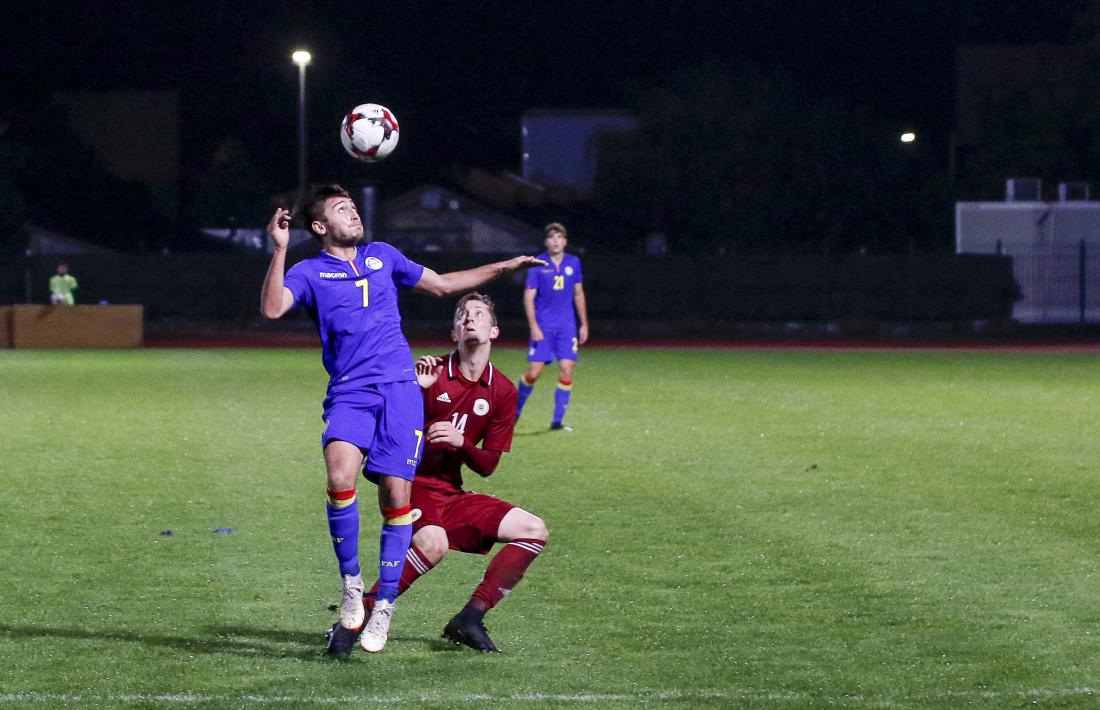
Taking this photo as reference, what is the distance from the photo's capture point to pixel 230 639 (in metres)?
6.44

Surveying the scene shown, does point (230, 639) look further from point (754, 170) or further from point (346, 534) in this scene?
point (754, 170)

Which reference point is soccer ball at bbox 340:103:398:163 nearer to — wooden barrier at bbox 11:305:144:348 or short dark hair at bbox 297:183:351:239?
short dark hair at bbox 297:183:351:239

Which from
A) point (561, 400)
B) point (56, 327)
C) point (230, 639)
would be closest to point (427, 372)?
point (230, 639)

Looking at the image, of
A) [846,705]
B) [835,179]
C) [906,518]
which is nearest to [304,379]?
[906,518]

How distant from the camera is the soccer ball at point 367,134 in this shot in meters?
7.45

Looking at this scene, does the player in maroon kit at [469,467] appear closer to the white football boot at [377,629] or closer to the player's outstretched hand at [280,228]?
the white football boot at [377,629]

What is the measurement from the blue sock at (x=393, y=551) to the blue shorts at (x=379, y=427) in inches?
7.2

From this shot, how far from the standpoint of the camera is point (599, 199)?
61188 mm

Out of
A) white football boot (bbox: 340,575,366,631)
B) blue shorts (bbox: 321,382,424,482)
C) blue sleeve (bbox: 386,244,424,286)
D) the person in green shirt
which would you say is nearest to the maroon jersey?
blue shorts (bbox: 321,382,424,482)

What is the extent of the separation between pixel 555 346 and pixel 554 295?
54 centimetres

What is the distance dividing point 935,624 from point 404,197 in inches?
2002

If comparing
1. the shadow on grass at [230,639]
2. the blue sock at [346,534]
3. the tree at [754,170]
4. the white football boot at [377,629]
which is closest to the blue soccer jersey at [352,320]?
the blue sock at [346,534]

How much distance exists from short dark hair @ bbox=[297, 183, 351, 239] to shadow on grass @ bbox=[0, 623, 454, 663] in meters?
1.74

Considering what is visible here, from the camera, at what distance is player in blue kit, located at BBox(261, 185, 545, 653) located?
6.17 m
